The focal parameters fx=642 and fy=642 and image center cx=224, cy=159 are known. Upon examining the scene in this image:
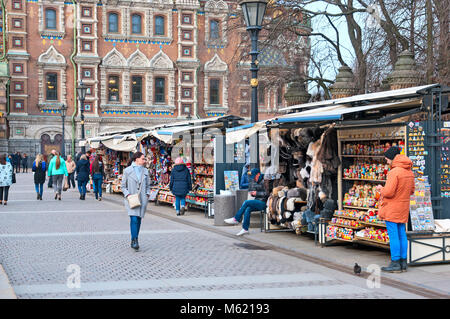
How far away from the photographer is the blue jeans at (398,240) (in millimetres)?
9461

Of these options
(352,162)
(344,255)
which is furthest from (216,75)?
(344,255)

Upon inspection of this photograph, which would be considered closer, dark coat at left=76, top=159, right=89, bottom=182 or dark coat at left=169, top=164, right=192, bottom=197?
dark coat at left=169, top=164, right=192, bottom=197

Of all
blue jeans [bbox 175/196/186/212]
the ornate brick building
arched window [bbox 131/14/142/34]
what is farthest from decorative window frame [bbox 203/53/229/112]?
blue jeans [bbox 175/196/186/212]

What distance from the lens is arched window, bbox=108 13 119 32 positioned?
47.6 metres

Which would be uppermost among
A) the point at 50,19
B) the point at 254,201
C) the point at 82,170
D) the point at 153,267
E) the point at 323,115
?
the point at 50,19

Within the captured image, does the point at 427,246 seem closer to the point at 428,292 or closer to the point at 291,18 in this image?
the point at 428,292

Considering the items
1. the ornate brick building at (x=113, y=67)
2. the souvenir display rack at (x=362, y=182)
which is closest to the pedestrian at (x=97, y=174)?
the souvenir display rack at (x=362, y=182)

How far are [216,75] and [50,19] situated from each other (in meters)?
13.1

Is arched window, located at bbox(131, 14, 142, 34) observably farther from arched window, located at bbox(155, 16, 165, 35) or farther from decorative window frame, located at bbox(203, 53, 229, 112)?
decorative window frame, located at bbox(203, 53, 229, 112)

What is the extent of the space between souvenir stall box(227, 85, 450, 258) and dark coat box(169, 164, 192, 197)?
3545 mm

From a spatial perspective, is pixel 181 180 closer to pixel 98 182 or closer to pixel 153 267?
pixel 98 182

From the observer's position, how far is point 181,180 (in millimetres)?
18141

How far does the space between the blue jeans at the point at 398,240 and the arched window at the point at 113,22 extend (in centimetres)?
4098
